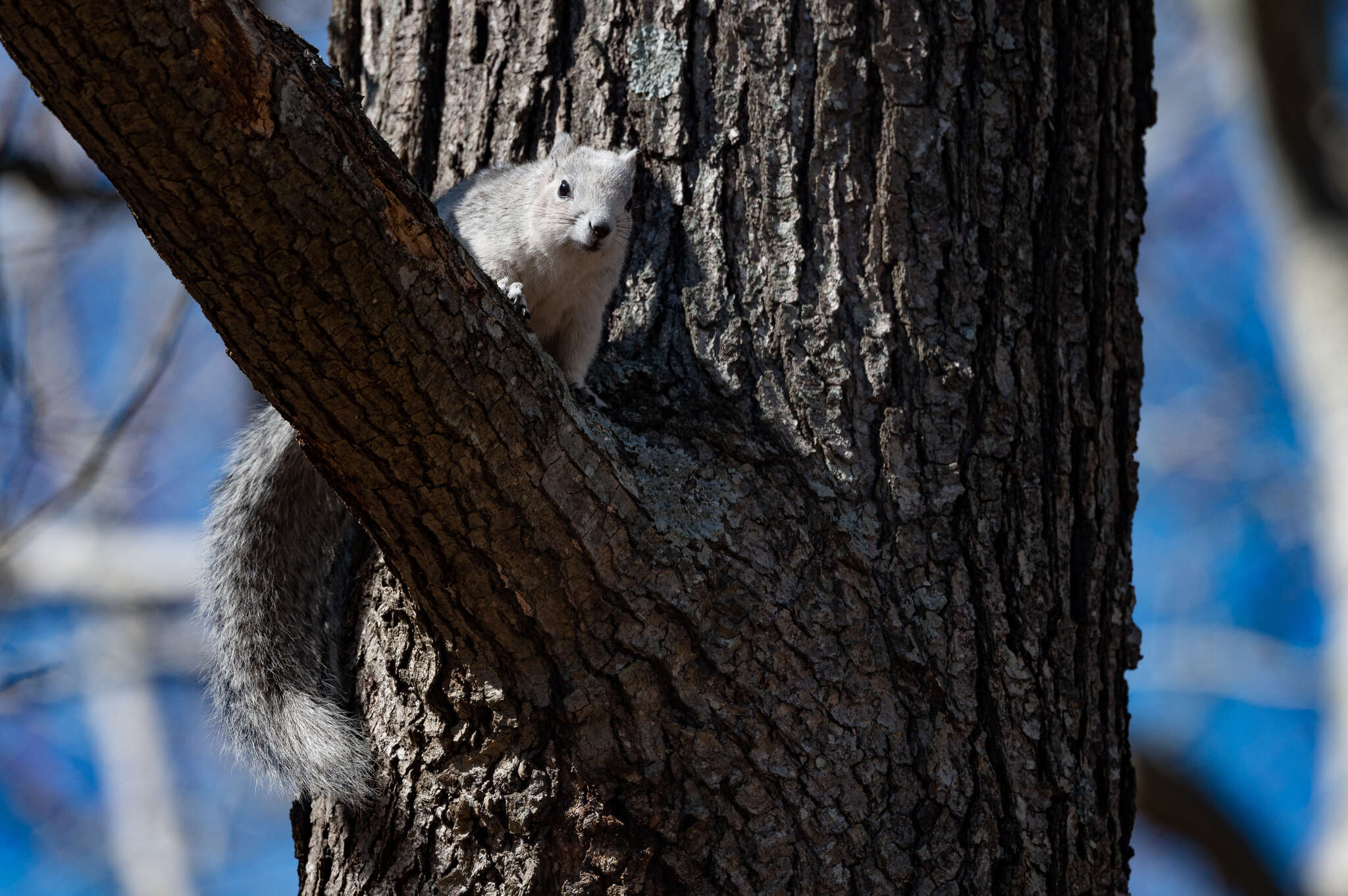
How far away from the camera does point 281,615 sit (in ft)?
6.86

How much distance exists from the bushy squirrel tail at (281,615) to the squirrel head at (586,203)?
0.68 meters

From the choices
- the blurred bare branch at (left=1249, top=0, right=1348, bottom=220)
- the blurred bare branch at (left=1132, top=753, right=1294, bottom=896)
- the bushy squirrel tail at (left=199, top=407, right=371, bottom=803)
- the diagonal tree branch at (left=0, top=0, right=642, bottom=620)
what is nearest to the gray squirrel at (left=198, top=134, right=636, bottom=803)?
Result: the bushy squirrel tail at (left=199, top=407, right=371, bottom=803)

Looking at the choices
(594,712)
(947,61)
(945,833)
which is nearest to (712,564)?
(594,712)

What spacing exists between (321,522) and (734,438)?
90 cm

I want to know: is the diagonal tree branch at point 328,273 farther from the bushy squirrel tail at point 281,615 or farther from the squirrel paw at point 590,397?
the bushy squirrel tail at point 281,615

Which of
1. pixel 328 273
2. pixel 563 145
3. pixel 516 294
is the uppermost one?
pixel 563 145

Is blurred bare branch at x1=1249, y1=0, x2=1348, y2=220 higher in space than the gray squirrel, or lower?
higher

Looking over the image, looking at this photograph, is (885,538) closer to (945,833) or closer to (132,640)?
(945,833)

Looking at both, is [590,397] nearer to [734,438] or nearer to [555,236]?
[734,438]

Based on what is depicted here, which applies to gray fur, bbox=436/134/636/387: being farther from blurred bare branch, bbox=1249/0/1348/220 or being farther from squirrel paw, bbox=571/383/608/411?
blurred bare branch, bbox=1249/0/1348/220

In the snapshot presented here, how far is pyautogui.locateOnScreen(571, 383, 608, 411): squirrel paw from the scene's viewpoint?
6.36ft

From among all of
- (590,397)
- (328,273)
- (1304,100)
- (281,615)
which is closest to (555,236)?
(590,397)

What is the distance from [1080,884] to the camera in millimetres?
1796

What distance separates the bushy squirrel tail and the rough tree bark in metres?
0.09
